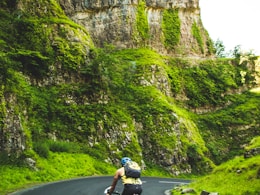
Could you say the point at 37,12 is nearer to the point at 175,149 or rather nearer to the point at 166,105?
the point at 166,105

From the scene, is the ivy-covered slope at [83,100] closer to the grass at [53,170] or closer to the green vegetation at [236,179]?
the grass at [53,170]

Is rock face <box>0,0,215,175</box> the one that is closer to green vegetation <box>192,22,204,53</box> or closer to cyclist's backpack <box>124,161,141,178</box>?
green vegetation <box>192,22,204,53</box>

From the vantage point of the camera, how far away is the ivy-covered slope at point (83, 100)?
95.7 feet

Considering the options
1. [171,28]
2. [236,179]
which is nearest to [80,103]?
[236,179]

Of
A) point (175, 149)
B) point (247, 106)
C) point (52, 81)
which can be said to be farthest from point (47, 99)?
point (247, 106)

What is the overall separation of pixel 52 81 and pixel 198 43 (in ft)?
109

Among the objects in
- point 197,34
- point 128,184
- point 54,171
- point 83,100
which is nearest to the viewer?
point 128,184

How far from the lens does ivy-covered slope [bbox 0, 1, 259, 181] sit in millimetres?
29172

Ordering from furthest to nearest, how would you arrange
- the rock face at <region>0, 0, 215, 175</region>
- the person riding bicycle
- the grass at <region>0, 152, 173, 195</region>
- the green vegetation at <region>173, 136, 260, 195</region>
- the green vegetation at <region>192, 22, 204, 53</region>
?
the green vegetation at <region>192, 22, 204, 53</region>, the rock face at <region>0, 0, 215, 175</region>, the grass at <region>0, 152, 173, 195</region>, the green vegetation at <region>173, 136, 260, 195</region>, the person riding bicycle

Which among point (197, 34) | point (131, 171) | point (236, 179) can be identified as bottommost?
point (236, 179)

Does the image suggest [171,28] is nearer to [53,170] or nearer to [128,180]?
[53,170]

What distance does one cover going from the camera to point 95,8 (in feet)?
179

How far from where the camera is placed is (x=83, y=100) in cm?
3559

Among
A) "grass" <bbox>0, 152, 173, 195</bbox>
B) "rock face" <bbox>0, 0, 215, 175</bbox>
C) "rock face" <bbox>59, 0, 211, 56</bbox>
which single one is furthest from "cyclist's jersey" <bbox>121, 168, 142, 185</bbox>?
"rock face" <bbox>59, 0, 211, 56</bbox>
